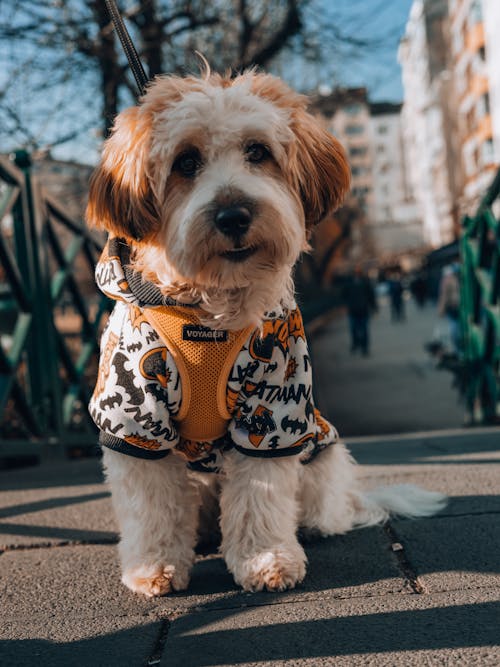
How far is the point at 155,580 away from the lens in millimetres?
2346

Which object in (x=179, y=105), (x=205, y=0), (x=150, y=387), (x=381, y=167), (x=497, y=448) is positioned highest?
(x=381, y=167)

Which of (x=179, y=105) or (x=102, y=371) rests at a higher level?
(x=179, y=105)

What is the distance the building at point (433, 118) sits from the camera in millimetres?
60656

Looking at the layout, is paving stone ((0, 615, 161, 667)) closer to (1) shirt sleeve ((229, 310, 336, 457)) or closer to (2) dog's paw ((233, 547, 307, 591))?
(2) dog's paw ((233, 547, 307, 591))

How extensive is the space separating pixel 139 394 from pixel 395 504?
1.28 meters

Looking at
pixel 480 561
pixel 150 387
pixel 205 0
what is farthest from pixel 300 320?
pixel 205 0

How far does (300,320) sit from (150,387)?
641mm

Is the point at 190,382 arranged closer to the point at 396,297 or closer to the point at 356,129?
the point at 396,297

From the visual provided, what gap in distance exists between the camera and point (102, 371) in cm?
251

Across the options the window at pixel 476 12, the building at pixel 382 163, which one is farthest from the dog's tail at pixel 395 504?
the building at pixel 382 163

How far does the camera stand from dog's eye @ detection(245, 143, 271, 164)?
2.46 metres

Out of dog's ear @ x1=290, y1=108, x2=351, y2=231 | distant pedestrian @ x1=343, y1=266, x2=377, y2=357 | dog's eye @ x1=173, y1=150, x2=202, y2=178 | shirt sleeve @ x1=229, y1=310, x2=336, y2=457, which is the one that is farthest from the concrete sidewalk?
distant pedestrian @ x1=343, y1=266, x2=377, y2=357

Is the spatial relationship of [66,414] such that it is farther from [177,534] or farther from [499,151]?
[499,151]

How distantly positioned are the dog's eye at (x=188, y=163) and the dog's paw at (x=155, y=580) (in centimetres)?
134
